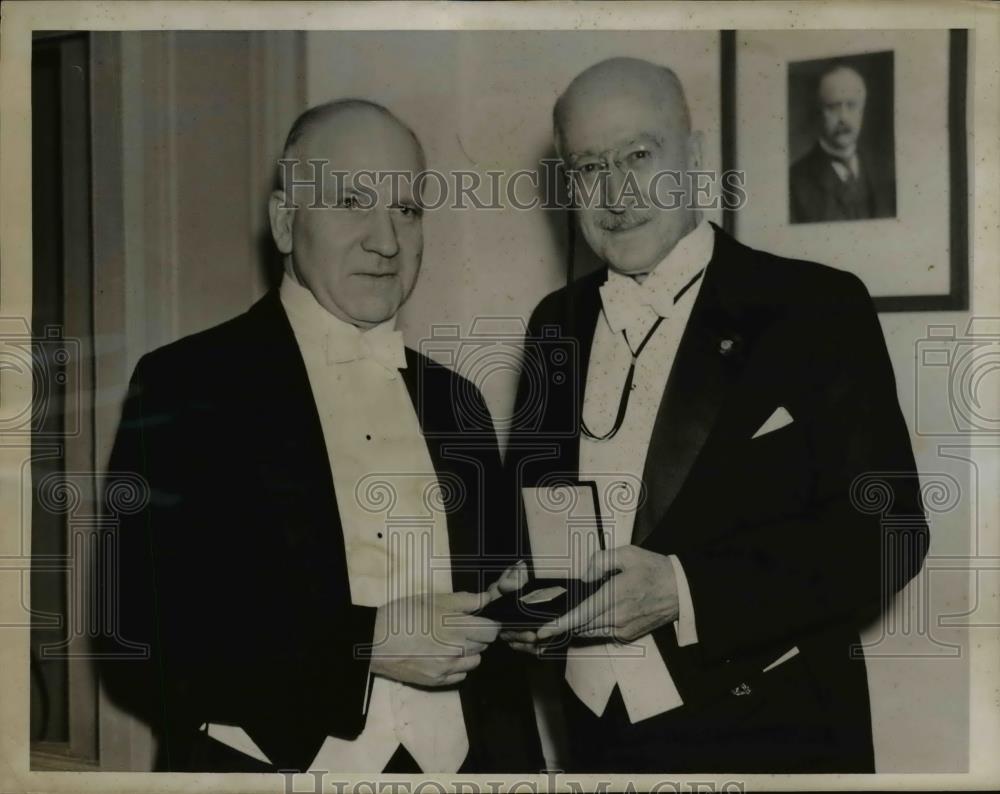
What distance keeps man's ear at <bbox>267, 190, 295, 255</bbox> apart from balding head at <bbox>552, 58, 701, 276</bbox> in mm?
428

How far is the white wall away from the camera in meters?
1.55

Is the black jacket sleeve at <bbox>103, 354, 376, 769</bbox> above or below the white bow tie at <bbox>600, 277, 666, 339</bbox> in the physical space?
below

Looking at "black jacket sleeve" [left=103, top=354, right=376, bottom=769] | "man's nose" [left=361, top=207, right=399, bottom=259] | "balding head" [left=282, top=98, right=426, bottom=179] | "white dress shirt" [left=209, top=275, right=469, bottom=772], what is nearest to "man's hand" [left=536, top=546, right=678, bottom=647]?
"white dress shirt" [left=209, top=275, right=469, bottom=772]

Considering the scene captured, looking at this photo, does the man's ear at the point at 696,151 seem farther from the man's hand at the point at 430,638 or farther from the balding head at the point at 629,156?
the man's hand at the point at 430,638

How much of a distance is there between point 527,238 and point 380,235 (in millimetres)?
227

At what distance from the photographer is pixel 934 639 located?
5.08 feet

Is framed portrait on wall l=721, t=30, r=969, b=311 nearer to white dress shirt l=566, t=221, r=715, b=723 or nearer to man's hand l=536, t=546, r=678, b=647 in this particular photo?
white dress shirt l=566, t=221, r=715, b=723

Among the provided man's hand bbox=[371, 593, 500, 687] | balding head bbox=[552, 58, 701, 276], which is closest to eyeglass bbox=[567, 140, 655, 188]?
balding head bbox=[552, 58, 701, 276]

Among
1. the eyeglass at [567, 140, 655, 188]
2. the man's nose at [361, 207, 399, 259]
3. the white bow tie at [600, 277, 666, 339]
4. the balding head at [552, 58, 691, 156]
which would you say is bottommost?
the white bow tie at [600, 277, 666, 339]

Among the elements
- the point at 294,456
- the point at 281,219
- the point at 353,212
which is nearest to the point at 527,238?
the point at 353,212

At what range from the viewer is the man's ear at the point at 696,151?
1.53 m

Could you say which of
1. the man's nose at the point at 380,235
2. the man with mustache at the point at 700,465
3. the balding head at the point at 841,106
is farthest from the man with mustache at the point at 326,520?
the balding head at the point at 841,106

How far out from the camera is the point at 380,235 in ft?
5.07

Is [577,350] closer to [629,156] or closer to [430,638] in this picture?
[629,156]
